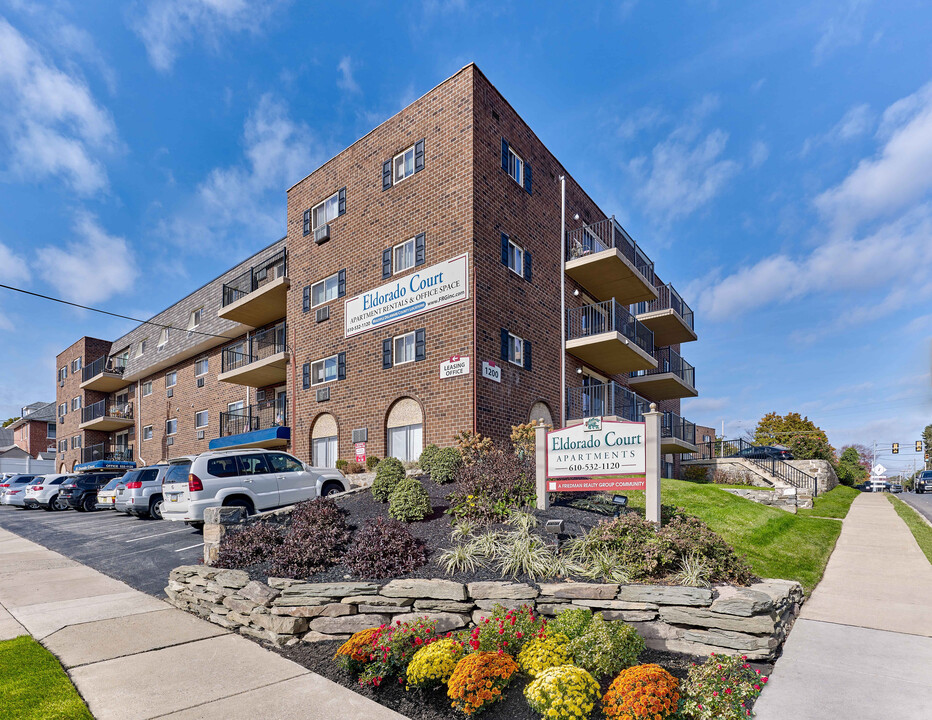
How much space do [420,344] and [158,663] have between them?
11.4 m

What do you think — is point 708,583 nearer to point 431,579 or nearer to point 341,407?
point 431,579

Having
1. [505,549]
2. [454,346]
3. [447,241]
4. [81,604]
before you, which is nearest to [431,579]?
[505,549]

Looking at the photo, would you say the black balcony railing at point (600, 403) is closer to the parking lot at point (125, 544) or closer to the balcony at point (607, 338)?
the balcony at point (607, 338)

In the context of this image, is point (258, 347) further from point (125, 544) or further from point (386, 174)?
point (125, 544)

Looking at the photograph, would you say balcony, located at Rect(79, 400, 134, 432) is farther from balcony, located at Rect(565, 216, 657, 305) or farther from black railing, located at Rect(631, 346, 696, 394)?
black railing, located at Rect(631, 346, 696, 394)

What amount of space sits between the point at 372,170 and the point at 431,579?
15.7m

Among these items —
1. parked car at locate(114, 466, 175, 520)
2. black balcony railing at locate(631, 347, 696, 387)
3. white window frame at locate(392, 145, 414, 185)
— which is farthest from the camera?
black balcony railing at locate(631, 347, 696, 387)

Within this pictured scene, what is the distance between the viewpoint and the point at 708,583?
655 cm

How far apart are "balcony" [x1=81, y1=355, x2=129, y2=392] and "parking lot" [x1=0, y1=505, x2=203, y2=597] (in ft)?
72.6

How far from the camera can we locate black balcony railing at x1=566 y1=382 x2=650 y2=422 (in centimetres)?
2033

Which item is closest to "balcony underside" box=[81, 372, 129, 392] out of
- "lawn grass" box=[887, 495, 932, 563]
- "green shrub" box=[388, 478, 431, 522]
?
"green shrub" box=[388, 478, 431, 522]

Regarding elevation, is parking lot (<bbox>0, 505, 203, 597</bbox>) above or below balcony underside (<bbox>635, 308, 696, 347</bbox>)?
below

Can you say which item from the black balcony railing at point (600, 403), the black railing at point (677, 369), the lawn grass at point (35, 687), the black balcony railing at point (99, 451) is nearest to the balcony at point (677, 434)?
the black railing at point (677, 369)

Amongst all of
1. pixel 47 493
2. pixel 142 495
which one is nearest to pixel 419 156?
pixel 142 495
